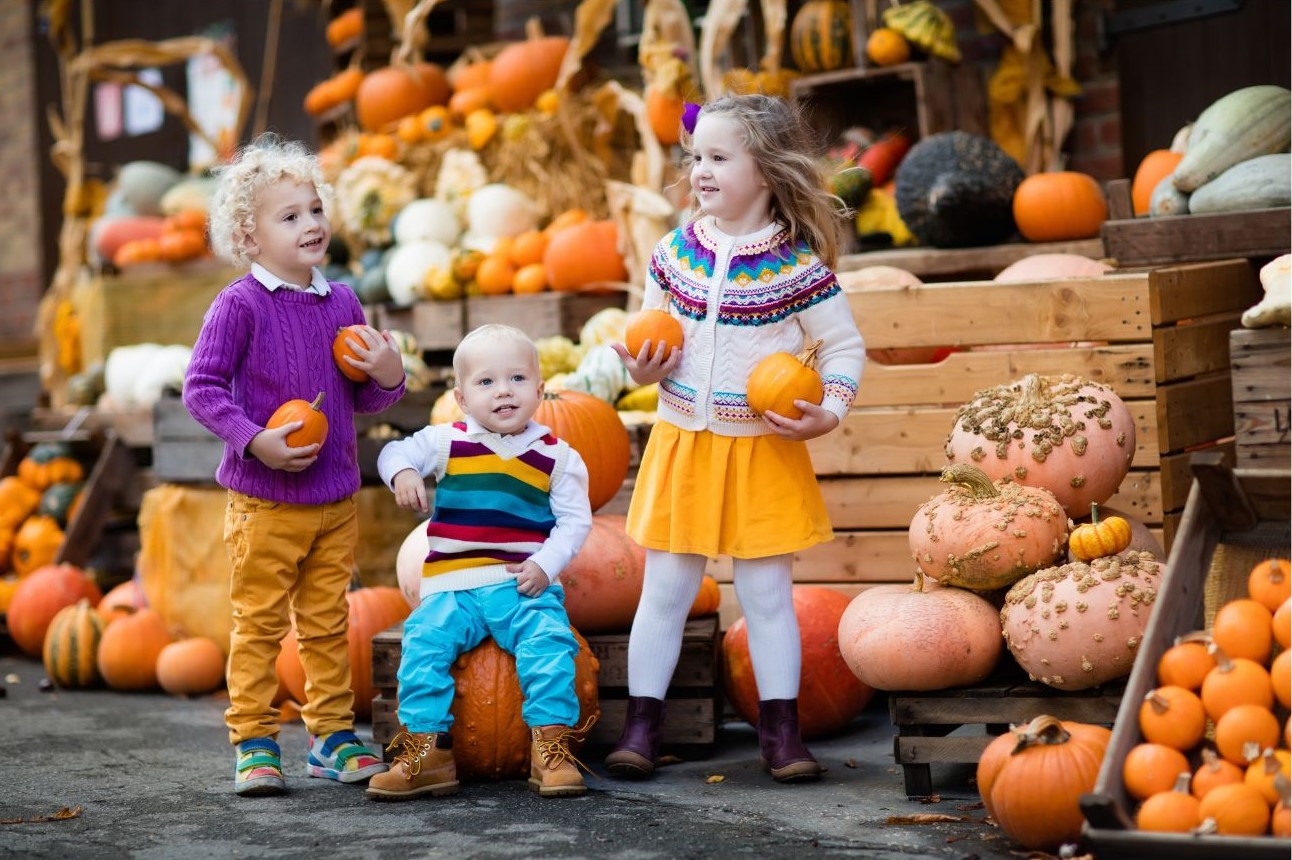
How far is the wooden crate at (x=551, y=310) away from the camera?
6.08m

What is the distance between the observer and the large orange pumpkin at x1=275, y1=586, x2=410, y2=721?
471 centimetres

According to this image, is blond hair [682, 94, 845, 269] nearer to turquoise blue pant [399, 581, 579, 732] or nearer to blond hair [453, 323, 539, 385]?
blond hair [453, 323, 539, 385]

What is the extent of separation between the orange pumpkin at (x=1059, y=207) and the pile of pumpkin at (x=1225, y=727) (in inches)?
90.7

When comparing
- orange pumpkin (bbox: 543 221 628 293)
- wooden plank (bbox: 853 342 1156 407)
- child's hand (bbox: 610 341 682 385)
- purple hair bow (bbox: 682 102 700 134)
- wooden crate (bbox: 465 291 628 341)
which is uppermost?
purple hair bow (bbox: 682 102 700 134)

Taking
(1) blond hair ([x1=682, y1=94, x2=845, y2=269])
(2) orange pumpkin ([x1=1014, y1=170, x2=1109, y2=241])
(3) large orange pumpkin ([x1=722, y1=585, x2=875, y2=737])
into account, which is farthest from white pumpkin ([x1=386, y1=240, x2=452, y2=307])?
(1) blond hair ([x1=682, y1=94, x2=845, y2=269])

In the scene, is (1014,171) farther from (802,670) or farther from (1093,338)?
(802,670)

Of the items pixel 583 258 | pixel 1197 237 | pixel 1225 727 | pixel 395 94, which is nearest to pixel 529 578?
pixel 1225 727

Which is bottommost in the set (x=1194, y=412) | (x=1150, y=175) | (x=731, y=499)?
(x=731, y=499)

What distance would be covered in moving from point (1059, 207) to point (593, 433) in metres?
1.75

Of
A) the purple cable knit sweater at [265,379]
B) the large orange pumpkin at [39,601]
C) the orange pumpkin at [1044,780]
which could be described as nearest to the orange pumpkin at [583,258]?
the large orange pumpkin at [39,601]

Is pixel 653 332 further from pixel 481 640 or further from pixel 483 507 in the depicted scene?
pixel 481 640

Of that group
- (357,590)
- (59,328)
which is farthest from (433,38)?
(357,590)

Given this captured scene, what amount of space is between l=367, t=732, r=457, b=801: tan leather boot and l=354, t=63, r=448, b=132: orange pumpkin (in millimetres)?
4838

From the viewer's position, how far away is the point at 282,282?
385 centimetres
